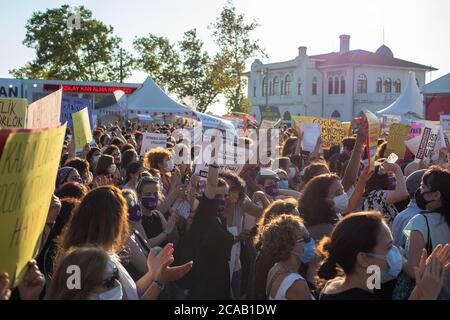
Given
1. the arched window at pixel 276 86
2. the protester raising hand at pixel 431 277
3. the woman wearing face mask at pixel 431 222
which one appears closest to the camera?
the protester raising hand at pixel 431 277

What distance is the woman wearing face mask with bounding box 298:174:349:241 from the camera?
476cm

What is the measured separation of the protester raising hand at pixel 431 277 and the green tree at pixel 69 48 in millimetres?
55124

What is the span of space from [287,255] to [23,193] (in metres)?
1.72

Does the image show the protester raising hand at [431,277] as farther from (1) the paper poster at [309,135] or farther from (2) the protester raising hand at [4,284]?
(1) the paper poster at [309,135]

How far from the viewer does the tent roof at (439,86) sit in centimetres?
3547

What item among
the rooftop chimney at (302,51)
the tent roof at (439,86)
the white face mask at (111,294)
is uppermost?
the rooftop chimney at (302,51)

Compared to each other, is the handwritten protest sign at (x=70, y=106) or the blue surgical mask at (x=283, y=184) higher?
the handwritten protest sign at (x=70, y=106)

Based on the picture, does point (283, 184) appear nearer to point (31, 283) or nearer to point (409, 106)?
point (31, 283)

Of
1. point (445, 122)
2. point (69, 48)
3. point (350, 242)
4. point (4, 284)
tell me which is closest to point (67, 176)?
point (350, 242)

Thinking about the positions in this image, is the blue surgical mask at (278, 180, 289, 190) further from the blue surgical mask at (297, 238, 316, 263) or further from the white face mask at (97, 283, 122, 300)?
the white face mask at (97, 283, 122, 300)

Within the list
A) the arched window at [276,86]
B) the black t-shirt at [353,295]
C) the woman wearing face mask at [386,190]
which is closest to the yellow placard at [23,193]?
the black t-shirt at [353,295]

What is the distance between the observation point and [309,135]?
38.4 feet
